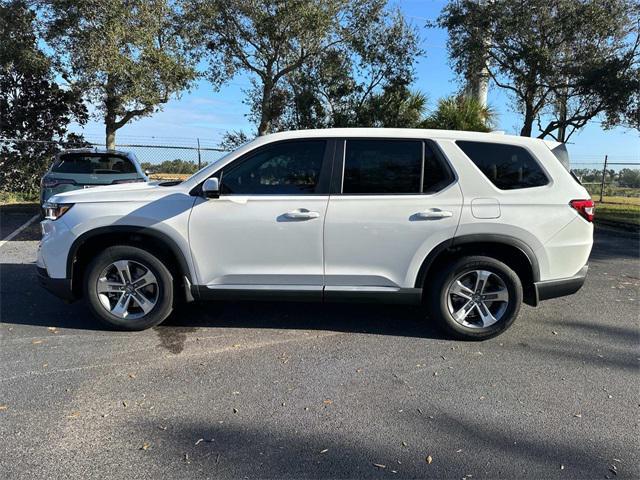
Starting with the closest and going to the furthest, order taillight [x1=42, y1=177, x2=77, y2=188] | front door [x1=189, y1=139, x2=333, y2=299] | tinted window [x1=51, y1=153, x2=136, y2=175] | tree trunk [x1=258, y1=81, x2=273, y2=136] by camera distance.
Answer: front door [x1=189, y1=139, x2=333, y2=299] < taillight [x1=42, y1=177, x2=77, y2=188] < tinted window [x1=51, y1=153, x2=136, y2=175] < tree trunk [x1=258, y1=81, x2=273, y2=136]

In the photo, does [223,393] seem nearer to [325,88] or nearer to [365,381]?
[365,381]

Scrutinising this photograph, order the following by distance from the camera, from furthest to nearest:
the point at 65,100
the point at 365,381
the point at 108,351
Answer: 1. the point at 65,100
2. the point at 108,351
3. the point at 365,381

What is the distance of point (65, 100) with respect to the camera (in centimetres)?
1530

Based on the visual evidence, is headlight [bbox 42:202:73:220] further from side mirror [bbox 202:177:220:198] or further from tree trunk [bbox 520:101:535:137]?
tree trunk [bbox 520:101:535:137]

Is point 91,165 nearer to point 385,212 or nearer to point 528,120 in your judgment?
point 385,212

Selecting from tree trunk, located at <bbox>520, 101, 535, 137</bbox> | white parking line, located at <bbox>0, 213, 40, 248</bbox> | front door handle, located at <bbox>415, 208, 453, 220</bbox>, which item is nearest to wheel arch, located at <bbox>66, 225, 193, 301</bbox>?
front door handle, located at <bbox>415, 208, 453, 220</bbox>

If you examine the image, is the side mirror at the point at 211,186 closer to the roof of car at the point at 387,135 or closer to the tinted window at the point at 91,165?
the roof of car at the point at 387,135

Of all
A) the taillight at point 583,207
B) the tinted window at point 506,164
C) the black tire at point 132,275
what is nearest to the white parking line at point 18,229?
the black tire at point 132,275

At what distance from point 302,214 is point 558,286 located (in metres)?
2.37

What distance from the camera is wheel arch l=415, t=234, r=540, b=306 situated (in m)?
4.34

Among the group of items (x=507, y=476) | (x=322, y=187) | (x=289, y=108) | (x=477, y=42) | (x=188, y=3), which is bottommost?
(x=507, y=476)

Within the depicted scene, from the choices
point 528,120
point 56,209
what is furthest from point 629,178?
point 56,209

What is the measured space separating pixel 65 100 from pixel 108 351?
13.7m

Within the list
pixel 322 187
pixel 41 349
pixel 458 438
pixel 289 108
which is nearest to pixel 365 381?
pixel 458 438
